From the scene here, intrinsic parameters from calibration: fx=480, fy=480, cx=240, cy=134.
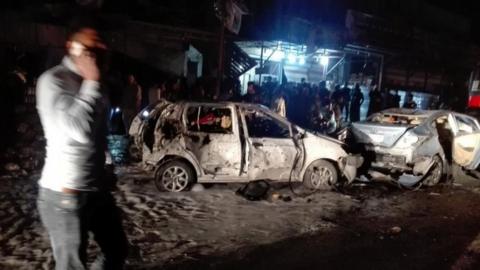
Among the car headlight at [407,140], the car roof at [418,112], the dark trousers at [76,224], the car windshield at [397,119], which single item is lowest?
the dark trousers at [76,224]

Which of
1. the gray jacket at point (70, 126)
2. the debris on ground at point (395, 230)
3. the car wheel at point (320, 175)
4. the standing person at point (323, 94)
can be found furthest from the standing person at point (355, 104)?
the gray jacket at point (70, 126)

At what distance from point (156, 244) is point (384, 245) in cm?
276

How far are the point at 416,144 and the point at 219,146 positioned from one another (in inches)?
157

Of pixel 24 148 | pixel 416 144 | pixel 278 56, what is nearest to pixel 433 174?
pixel 416 144

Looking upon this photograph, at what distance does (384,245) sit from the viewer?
5.89m

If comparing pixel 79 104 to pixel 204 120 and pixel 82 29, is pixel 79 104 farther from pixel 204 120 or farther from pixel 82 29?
pixel 204 120

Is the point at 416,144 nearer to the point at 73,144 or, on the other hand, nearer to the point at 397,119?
the point at 397,119

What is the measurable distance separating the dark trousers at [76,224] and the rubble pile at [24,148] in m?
6.16

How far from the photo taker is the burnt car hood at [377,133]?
371 inches

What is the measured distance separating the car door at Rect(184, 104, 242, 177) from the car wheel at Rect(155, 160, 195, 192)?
0.96 ft

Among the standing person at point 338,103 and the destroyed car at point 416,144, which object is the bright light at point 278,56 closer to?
the standing person at point 338,103

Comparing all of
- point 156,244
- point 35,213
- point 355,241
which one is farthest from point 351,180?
point 35,213

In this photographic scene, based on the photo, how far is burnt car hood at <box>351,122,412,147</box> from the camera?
943 centimetres

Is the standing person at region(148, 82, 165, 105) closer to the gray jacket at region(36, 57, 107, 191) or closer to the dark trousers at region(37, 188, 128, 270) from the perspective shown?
the dark trousers at region(37, 188, 128, 270)
